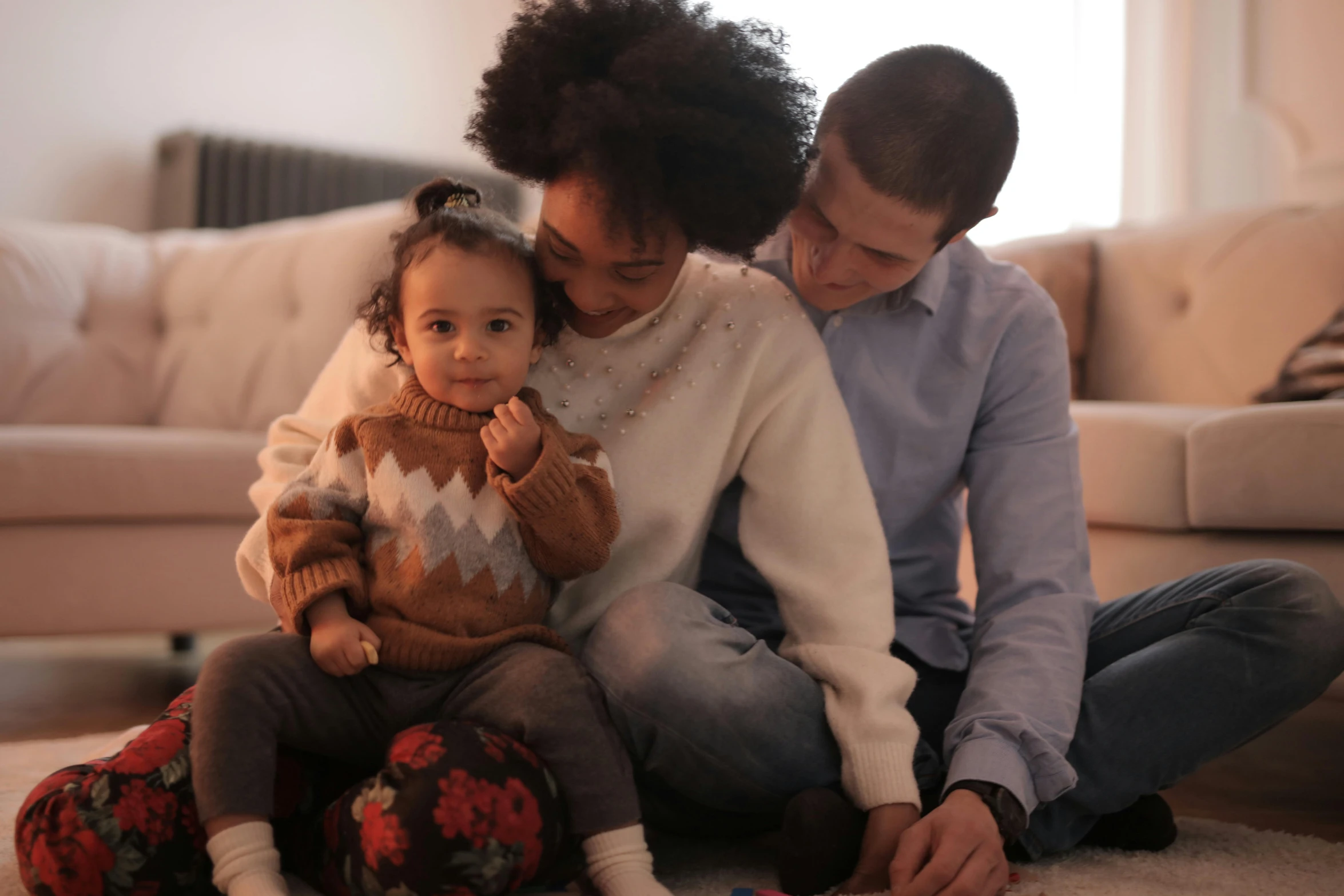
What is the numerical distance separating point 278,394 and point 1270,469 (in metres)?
1.68

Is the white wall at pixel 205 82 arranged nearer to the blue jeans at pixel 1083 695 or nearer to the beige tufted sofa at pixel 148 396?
the beige tufted sofa at pixel 148 396

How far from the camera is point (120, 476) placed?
1827 millimetres

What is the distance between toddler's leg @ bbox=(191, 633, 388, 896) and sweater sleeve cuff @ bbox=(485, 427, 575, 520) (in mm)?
195

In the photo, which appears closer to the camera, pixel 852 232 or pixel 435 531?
pixel 435 531

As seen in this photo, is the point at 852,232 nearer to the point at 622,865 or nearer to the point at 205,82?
the point at 622,865

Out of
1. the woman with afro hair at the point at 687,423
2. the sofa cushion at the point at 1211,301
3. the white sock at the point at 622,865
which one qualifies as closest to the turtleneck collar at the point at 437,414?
the woman with afro hair at the point at 687,423

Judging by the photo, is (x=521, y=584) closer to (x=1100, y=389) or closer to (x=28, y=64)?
(x=1100, y=389)

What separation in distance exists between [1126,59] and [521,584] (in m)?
3.42

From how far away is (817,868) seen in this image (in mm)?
941

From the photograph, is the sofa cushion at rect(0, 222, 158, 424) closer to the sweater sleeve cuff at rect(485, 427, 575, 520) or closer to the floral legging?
the floral legging

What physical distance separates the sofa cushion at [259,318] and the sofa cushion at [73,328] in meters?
0.05

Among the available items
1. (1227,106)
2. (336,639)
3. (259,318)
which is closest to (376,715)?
(336,639)

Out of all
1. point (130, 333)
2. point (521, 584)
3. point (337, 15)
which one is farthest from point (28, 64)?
point (521, 584)

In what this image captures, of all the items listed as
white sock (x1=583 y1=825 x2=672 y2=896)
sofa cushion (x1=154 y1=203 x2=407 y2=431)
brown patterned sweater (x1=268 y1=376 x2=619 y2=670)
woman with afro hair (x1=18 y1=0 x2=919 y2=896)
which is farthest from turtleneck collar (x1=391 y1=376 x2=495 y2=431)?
sofa cushion (x1=154 y1=203 x2=407 y2=431)
